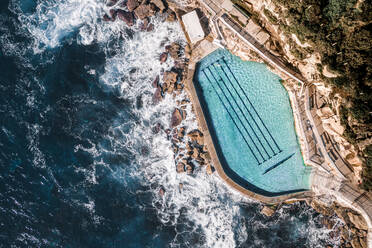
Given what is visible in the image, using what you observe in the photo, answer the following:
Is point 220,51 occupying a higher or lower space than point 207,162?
higher

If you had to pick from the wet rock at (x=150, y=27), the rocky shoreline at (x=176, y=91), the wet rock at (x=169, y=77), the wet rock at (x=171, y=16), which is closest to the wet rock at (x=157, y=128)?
the rocky shoreline at (x=176, y=91)

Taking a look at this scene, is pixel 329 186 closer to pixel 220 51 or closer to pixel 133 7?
pixel 220 51

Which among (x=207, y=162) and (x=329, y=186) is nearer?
(x=329, y=186)

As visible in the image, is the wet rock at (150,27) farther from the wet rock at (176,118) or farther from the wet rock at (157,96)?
the wet rock at (176,118)

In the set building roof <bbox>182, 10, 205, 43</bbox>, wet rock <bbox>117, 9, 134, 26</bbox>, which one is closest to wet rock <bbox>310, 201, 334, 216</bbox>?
building roof <bbox>182, 10, 205, 43</bbox>

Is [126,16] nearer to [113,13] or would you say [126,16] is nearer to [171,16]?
[113,13]

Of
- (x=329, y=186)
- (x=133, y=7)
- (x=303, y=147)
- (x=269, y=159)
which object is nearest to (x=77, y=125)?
(x=133, y=7)
